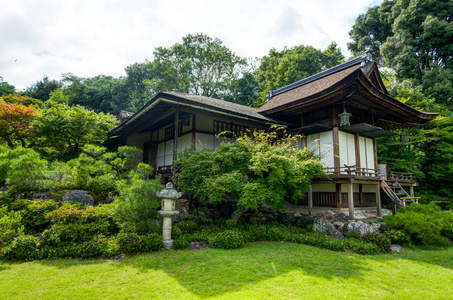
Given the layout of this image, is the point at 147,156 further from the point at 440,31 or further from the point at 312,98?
the point at 440,31

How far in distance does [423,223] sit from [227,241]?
674cm

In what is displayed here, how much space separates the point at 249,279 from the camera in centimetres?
508

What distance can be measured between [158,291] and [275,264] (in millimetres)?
2848

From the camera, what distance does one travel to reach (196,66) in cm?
3291

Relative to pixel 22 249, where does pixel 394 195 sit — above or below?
above

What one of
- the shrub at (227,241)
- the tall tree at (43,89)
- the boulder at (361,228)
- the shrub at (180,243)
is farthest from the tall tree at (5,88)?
the boulder at (361,228)

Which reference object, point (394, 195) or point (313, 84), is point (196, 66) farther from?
point (394, 195)

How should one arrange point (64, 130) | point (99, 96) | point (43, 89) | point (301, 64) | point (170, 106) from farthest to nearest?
1. point (99, 96)
2. point (43, 89)
3. point (301, 64)
4. point (64, 130)
5. point (170, 106)

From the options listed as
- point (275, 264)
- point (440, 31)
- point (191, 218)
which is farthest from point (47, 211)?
point (440, 31)

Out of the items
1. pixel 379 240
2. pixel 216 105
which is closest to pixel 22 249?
pixel 216 105

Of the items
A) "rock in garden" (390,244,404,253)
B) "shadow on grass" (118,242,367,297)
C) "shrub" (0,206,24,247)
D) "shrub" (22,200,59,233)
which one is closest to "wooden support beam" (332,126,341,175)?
"rock in garden" (390,244,404,253)

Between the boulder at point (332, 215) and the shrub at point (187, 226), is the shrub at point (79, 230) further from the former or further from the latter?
the boulder at point (332, 215)

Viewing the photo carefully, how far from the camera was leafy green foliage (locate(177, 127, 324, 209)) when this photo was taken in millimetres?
7871

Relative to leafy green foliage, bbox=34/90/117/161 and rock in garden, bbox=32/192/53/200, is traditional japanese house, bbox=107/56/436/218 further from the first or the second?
rock in garden, bbox=32/192/53/200
